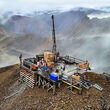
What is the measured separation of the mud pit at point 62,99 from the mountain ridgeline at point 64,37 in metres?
22.1

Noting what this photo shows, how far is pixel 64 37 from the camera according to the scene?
53.1 metres

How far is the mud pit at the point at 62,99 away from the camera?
9.58 m

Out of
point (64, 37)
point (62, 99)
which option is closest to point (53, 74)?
point (62, 99)

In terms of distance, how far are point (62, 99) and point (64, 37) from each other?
44.1 metres

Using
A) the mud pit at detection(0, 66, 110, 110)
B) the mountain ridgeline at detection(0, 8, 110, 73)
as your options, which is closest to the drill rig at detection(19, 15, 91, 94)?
the mud pit at detection(0, 66, 110, 110)

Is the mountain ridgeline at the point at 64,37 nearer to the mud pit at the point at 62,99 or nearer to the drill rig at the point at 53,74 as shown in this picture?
the drill rig at the point at 53,74

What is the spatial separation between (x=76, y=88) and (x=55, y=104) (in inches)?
88.2

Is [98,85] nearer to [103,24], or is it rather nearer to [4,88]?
[4,88]

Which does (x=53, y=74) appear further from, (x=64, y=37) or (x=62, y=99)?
(x=64, y=37)

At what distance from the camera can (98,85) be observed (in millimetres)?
11078

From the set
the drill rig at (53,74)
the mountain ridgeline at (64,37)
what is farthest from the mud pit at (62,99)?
the mountain ridgeline at (64,37)

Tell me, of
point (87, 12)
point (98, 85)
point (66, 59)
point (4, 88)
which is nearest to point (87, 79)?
point (98, 85)

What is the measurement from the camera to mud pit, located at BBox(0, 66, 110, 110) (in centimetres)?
958

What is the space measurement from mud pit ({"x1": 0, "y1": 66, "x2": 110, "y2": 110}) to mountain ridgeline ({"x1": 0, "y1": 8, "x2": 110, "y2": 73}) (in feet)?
72.4
